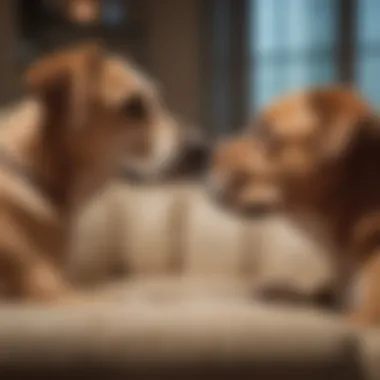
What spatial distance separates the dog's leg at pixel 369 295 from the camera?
45.1 inches

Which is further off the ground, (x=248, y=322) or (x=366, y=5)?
(x=366, y=5)

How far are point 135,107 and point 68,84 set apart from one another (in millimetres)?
177

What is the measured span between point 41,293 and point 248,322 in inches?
19.1

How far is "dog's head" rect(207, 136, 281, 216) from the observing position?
1727mm

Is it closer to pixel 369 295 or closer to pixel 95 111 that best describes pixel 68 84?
pixel 95 111

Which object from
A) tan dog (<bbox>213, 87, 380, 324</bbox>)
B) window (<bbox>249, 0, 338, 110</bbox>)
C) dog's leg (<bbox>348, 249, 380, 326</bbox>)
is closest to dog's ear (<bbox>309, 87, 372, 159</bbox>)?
tan dog (<bbox>213, 87, 380, 324</bbox>)

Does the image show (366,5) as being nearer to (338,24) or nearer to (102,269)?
(338,24)

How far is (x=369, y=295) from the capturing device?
128cm

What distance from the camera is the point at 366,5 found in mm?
4152

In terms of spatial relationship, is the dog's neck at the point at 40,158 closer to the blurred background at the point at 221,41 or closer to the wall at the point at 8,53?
the wall at the point at 8,53

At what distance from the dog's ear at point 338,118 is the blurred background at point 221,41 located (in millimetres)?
2341

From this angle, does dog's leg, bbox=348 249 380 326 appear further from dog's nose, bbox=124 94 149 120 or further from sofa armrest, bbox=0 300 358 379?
dog's nose, bbox=124 94 149 120

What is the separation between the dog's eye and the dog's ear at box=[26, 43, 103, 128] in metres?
0.09

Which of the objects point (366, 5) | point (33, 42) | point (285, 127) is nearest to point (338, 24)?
point (366, 5)
